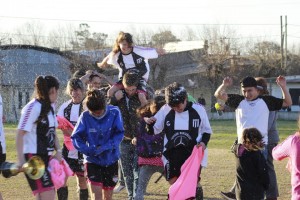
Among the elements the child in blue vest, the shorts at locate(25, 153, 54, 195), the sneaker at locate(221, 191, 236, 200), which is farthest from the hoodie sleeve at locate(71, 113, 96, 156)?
the sneaker at locate(221, 191, 236, 200)

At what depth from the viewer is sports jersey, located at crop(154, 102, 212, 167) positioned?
24.1 ft

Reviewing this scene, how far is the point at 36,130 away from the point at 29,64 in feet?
141

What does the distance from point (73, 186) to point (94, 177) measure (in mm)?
3705

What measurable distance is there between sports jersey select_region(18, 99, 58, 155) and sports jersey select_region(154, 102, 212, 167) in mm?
1602

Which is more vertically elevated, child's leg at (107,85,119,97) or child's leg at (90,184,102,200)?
child's leg at (107,85,119,97)

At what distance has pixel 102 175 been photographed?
7070 millimetres

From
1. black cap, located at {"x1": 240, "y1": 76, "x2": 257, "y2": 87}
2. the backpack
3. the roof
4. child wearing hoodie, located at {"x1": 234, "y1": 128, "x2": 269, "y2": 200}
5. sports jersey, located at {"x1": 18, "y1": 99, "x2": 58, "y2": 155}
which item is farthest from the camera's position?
the roof

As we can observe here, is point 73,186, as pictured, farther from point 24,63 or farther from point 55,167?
point 24,63

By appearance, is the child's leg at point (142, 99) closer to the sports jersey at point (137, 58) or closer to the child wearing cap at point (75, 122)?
the sports jersey at point (137, 58)

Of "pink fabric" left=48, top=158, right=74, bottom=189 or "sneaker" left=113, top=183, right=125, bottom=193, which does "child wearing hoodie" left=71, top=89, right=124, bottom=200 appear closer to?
"pink fabric" left=48, top=158, right=74, bottom=189

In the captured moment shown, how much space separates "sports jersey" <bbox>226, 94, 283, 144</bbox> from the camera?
794cm

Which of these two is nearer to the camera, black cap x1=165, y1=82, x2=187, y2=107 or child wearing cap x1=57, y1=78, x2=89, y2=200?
black cap x1=165, y1=82, x2=187, y2=107

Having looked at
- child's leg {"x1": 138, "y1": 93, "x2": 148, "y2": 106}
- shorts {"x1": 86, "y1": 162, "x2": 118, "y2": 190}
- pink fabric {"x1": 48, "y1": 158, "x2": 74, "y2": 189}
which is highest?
child's leg {"x1": 138, "y1": 93, "x2": 148, "y2": 106}

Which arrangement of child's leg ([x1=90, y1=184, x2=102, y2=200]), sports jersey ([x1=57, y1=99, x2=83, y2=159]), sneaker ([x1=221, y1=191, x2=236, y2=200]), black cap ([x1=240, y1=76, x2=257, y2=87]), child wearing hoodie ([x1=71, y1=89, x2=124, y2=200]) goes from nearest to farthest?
child wearing hoodie ([x1=71, y1=89, x2=124, y2=200]), child's leg ([x1=90, y1=184, x2=102, y2=200]), black cap ([x1=240, y1=76, x2=257, y2=87]), sports jersey ([x1=57, y1=99, x2=83, y2=159]), sneaker ([x1=221, y1=191, x2=236, y2=200])
